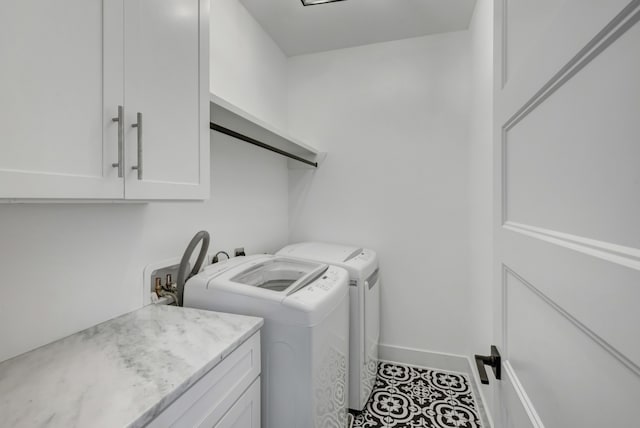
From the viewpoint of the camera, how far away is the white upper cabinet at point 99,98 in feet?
2.03

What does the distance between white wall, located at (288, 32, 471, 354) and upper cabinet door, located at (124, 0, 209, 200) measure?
1.44m

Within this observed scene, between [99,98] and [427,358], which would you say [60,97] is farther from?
[427,358]

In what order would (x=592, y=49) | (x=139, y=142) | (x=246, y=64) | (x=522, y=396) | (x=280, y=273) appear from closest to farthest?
1. (x=592, y=49)
2. (x=522, y=396)
3. (x=139, y=142)
4. (x=280, y=273)
5. (x=246, y=64)

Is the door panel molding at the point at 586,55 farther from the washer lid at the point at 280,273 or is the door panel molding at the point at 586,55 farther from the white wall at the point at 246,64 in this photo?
the white wall at the point at 246,64

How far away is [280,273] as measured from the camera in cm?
170

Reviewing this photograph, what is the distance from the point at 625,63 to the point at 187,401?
1.06 metres

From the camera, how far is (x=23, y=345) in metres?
0.90

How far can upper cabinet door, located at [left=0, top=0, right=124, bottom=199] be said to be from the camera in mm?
605

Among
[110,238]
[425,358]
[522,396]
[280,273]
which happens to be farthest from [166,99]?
[425,358]

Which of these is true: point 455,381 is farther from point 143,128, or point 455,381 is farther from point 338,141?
point 143,128

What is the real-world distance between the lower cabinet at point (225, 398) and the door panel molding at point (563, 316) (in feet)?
2.67

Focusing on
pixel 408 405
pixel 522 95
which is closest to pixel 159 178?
pixel 522 95

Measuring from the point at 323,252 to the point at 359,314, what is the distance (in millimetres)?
476

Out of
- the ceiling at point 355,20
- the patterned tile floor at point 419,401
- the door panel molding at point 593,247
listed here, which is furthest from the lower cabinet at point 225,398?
the ceiling at point 355,20
